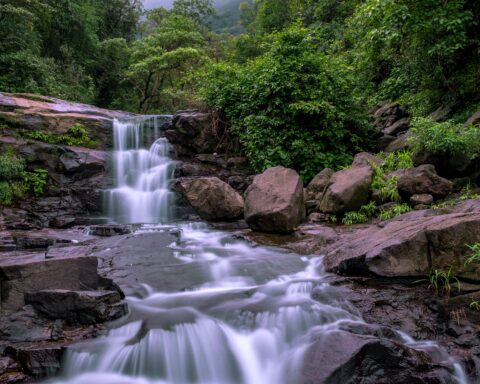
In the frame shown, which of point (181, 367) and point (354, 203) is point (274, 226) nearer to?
point (354, 203)

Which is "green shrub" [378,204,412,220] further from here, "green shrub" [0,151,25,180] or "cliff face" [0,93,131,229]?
"green shrub" [0,151,25,180]

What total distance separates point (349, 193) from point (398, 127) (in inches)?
186

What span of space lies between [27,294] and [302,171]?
810 centimetres

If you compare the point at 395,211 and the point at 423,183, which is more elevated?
the point at 423,183

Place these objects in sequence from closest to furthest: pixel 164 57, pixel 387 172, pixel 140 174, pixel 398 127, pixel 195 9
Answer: pixel 387 172
pixel 398 127
pixel 140 174
pixel 164 57
pixel 195 9

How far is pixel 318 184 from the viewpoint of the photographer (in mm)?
10062

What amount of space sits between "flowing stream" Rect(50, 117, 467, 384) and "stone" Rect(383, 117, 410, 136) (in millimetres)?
7073

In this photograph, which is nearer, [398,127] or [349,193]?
[349,193]

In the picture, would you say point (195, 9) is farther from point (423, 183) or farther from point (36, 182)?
point (423, 183)

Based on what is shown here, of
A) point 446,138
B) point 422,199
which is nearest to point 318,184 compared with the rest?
point 422,199

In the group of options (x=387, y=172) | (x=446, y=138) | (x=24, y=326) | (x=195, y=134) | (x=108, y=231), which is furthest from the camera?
(x=195, y=134)

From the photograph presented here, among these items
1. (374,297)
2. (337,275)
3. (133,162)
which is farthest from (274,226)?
(133,162)

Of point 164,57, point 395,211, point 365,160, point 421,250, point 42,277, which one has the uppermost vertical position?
point 164,57

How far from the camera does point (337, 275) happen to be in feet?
19.3
